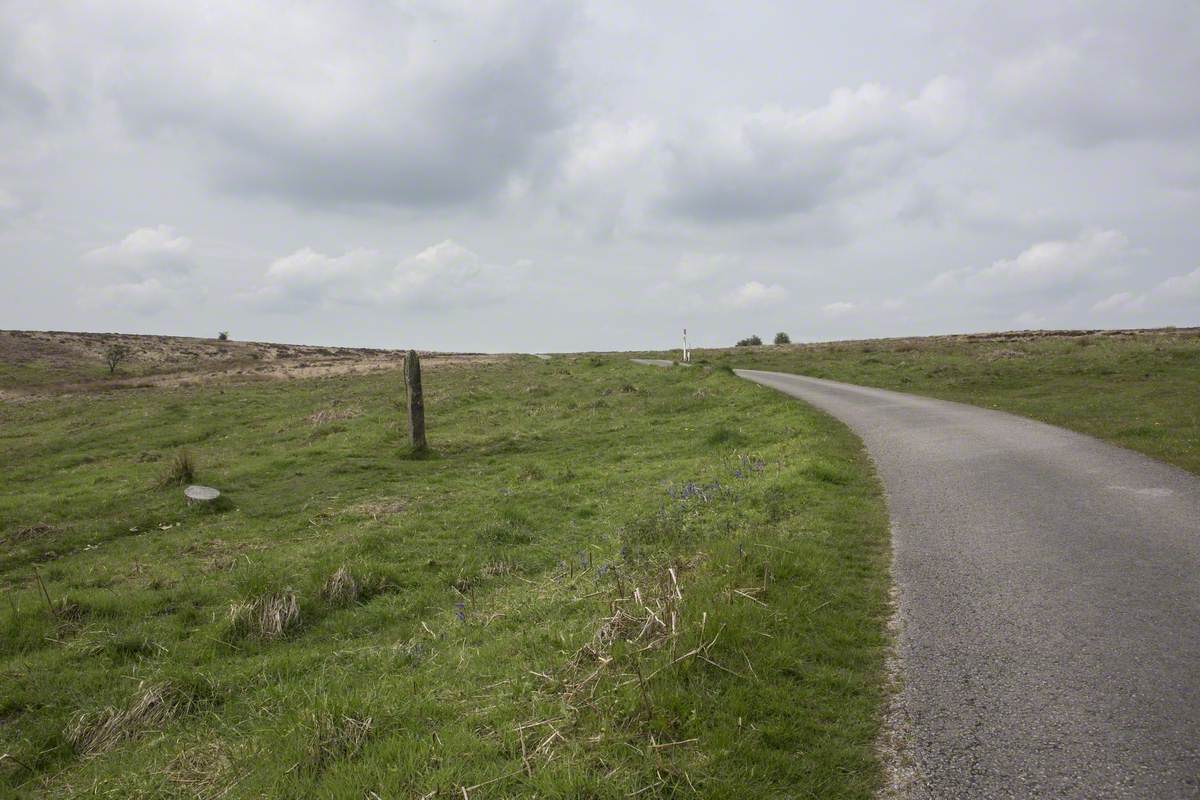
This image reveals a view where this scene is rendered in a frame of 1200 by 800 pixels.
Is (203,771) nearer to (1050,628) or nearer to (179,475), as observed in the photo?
(1050,628)

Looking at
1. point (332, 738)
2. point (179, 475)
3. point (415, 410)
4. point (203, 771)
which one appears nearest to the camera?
point (332, 738)

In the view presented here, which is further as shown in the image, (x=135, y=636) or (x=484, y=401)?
(x=484, y=401)

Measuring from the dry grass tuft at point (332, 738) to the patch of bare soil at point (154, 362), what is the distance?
179 feet

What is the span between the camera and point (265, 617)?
9.55 metres

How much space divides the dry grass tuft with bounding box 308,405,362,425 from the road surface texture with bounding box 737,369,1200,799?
2432cm

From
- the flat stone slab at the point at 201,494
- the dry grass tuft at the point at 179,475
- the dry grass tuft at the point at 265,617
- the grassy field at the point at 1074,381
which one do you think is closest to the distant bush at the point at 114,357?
the dry grass tuft at the point at 179,475

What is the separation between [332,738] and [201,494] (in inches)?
548

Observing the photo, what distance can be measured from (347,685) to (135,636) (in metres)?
4.50

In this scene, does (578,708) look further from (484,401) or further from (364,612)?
(484,401)

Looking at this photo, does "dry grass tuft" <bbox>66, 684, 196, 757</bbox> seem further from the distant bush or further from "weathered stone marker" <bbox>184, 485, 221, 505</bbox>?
the distant bush

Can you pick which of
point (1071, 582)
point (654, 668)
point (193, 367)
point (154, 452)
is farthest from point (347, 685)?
point (193, 367)

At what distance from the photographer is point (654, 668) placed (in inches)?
232

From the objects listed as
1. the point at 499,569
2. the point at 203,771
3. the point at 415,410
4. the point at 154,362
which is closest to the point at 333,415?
the point at 415,410

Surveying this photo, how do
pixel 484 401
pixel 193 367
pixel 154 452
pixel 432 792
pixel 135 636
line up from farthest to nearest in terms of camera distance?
pixel 193 367 < pixel 484 401 < pixel 154 452 < pixel 135 636 < pixel 432 792
